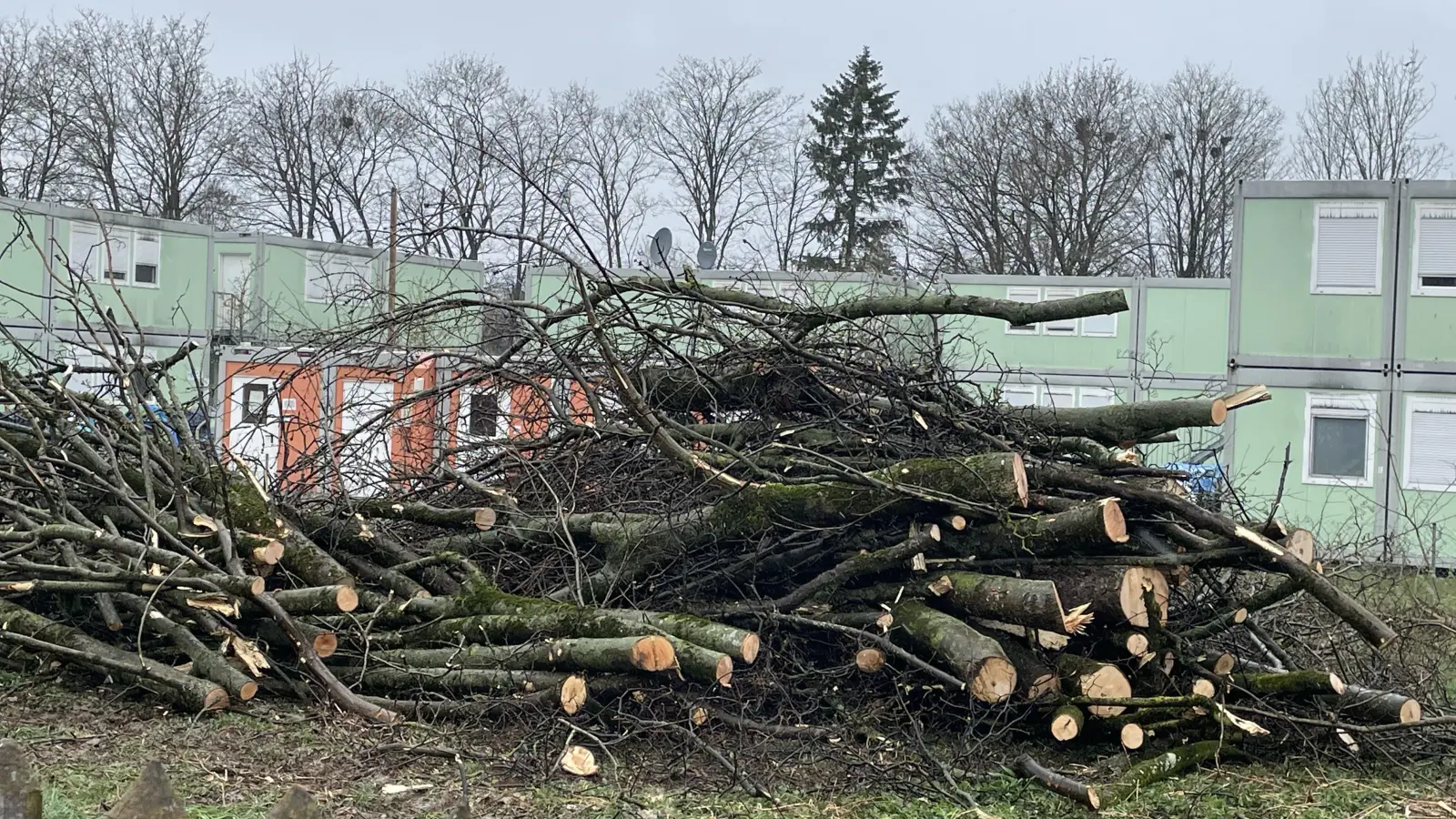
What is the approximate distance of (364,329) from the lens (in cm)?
682

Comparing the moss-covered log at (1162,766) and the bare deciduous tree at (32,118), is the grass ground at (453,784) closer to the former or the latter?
the moss-covered log at (1162,766)

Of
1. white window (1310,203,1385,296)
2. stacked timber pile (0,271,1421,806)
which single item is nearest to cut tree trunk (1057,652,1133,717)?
stacked timber pile (0,271,1421,806)

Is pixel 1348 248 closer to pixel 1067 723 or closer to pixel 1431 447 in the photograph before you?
pixel 1431 447

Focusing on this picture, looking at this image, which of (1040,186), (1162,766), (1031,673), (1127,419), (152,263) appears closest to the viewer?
(1162,766)

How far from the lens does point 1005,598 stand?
212 inches

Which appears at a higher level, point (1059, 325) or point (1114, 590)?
point (1059, 325)

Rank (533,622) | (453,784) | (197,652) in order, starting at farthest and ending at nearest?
(197,652)
(533,622)
(453,784)

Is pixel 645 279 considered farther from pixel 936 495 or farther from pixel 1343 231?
pixel 1343 231

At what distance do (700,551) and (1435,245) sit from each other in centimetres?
1268

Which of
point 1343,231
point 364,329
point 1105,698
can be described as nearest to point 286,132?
point 1343,231

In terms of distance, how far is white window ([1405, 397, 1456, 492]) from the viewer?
15094 millimetres

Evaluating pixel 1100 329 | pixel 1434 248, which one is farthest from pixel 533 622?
pixel 1100 329

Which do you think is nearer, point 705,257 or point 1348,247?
point 1348,247

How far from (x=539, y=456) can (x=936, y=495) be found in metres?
2.57
